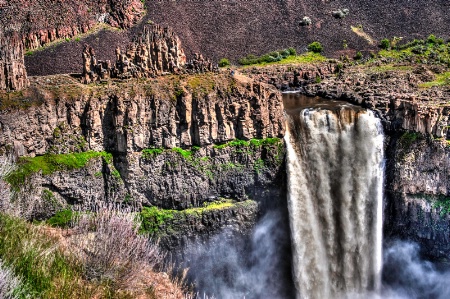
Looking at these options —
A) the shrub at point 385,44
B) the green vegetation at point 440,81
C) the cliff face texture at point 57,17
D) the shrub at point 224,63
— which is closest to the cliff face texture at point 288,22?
the shrub at point 385,44

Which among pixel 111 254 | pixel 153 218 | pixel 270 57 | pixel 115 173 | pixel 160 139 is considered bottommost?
pixel 153 218

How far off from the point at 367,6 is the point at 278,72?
2463 centimetres

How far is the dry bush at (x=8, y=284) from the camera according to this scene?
1612 centimetres

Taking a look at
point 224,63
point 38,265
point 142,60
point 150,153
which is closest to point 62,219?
point 150,153

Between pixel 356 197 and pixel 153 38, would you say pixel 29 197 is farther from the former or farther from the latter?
pixel 356 197

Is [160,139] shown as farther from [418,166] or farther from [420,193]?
[420,193]

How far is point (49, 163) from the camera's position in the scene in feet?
110

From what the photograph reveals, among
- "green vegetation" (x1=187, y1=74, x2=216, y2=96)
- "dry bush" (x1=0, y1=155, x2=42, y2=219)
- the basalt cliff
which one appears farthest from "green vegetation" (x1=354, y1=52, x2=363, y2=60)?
"dry bush" (x1=0, y1=155, x2=42, y2=219)

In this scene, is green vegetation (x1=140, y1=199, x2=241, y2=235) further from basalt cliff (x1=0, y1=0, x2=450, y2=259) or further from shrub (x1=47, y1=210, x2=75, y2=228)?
shrub (x1=47, y1=210, x2=75, y2=228)

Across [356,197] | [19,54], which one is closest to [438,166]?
[356,197]

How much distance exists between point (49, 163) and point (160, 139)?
6942 mm

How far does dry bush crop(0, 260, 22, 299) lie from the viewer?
16125mm

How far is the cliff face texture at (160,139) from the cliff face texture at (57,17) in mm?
20495

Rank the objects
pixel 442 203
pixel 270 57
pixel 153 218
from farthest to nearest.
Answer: pixel 270 57
pixel 153 218
pixel 442 203
